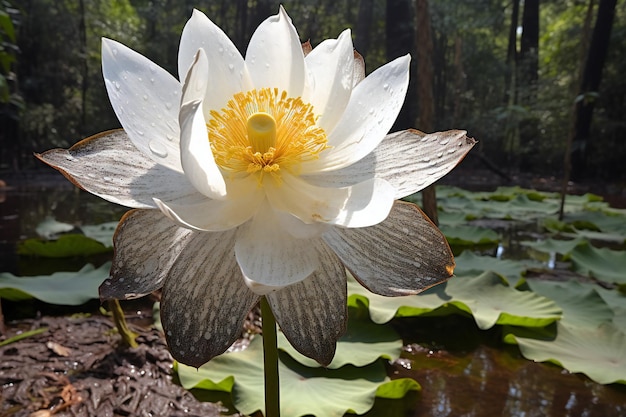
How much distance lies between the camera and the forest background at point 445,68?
8.39m

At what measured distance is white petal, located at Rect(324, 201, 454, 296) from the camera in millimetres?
476

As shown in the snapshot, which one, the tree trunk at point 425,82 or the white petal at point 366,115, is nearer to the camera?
the white petal at point 366,115

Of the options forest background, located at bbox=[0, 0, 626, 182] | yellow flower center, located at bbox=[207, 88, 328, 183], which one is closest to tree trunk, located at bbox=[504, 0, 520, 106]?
forest background, located at bbox=[0, 0, 626, 182]

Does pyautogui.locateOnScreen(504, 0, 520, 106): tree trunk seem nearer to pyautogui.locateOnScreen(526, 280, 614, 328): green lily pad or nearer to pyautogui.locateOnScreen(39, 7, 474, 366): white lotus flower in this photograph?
pyautogui.locateOnScreen(526, 280, 614, 328): green lily pad

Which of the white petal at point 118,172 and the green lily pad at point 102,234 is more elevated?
the white petal at point 118,172

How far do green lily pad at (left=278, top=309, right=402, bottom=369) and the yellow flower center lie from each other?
63 cm

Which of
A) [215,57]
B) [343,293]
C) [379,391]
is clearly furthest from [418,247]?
[379,391]

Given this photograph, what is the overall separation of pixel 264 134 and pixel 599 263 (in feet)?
6.91

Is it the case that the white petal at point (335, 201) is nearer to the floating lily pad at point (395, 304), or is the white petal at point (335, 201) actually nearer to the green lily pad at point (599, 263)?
the floating lily pad at point (395, 304)

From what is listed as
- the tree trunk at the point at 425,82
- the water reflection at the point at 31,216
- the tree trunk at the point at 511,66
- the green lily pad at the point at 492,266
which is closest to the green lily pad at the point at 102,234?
the water reflection at the point at 31,216

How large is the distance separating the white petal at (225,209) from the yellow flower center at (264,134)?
0.09 feet

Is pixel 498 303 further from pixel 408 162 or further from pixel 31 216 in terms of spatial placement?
pixel 31 216

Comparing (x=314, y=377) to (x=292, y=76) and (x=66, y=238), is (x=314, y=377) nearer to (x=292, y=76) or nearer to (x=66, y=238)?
(x=292, y=76)

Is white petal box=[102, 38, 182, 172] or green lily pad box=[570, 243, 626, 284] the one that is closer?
white petal box=[102, 38, 182, 172]
